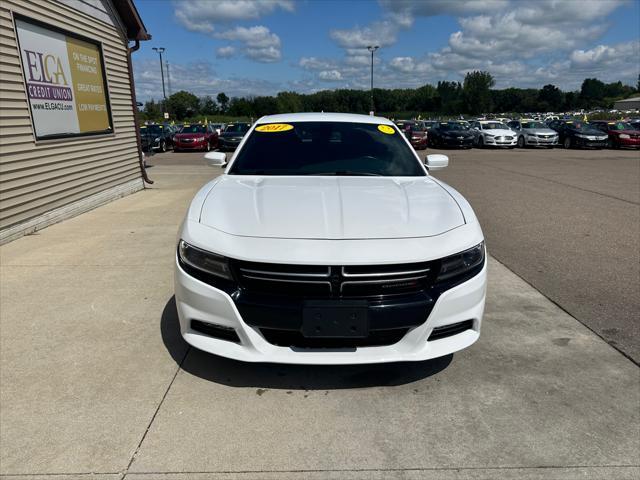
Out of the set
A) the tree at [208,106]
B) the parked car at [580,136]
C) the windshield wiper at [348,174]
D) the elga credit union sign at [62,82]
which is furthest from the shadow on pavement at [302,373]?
the tree at [208,106]

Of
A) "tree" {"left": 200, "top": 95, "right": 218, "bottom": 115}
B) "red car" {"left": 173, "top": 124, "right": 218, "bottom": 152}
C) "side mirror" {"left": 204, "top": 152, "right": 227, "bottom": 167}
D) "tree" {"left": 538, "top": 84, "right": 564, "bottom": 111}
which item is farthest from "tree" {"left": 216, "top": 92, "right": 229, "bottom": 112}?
"side mirror" {"left": 204, "top": 152, "right": 227, "bottom": 167}

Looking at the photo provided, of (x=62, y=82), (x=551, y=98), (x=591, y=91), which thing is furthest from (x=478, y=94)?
(x=62, y=82)

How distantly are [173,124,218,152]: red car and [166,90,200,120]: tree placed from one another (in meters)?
71.5

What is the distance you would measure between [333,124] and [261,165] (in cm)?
90

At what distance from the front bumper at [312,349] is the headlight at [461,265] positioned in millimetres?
53

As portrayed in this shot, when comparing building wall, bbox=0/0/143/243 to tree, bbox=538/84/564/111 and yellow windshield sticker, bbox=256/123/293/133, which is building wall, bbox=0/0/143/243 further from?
tree, bbox=538/84/564/111

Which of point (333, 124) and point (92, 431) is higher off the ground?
point (333, 124)

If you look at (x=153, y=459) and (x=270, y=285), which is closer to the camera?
(x=153, y=459)

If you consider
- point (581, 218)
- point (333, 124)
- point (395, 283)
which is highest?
point (333, 124)

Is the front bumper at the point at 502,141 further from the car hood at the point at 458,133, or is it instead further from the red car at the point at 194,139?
the red car at the point at 194,139

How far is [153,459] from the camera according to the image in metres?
2.21

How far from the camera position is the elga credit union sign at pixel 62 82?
6.80 m

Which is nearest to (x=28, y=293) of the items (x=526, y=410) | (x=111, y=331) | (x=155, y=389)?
(x=111, y=331)

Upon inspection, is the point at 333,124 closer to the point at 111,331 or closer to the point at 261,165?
the point at 261,165
